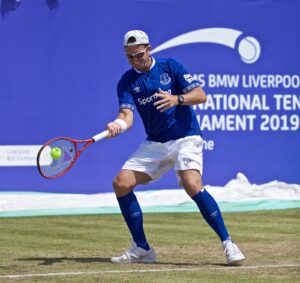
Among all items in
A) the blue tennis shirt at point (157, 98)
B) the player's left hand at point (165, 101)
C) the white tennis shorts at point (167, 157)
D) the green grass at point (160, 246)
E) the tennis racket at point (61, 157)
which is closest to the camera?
the green grass at point (160, 246)

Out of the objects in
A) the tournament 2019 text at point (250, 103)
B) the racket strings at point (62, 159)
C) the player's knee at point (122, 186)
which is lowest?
the tournament 2019 text at point (250, 103)

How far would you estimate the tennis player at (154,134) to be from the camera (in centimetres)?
813

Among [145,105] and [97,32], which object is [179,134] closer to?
[145,105]

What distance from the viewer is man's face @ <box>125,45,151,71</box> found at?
812cm

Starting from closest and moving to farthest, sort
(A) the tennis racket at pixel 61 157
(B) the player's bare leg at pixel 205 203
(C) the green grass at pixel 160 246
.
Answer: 1. (C) the green grass at pixel 160 246
2. (A) the tennis racket at pixel 61 157
3. (B) the player's bare leg at pixel 205 203

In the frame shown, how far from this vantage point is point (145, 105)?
328 inches

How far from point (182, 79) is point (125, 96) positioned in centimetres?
52

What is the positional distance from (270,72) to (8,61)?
13.2 ft

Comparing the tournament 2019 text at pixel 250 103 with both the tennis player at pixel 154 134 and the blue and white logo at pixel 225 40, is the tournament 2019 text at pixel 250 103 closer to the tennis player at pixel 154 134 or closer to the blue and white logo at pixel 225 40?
the blue and white logo at pixel 225 40

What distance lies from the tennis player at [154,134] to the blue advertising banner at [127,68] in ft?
17.8

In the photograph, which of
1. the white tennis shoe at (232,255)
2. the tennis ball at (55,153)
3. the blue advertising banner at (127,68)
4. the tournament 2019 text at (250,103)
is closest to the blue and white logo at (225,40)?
the blue advertising banner at (127,68)

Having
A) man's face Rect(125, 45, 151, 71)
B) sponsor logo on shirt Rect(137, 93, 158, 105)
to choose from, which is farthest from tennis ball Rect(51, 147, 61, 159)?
man's face Rect(125, 45, 151, 71)

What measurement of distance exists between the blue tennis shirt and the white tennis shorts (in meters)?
0.06

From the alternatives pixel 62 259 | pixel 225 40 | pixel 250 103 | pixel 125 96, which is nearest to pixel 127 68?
pixel 225 40
